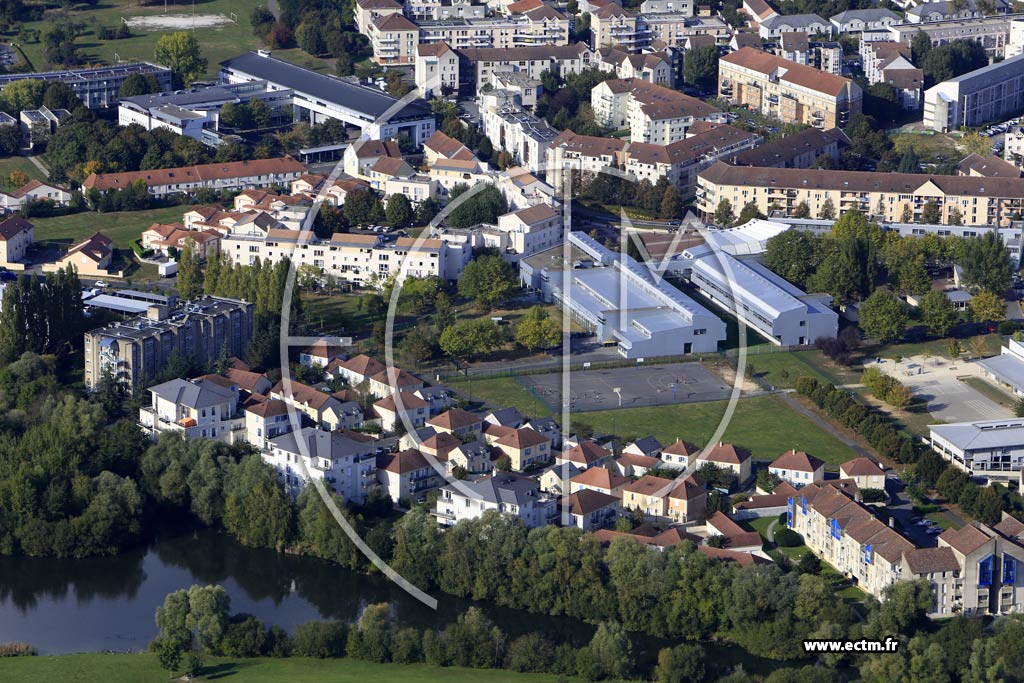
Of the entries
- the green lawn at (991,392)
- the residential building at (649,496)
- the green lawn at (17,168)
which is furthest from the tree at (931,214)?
the green lawn at (17,168)

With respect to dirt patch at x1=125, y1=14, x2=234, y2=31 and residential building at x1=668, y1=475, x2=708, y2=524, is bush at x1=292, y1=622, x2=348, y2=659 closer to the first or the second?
residential building at x1=668, y1=475, x2=708, y2=524

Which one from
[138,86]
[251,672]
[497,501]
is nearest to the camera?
[251,672]

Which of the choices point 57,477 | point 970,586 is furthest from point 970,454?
point 57,477

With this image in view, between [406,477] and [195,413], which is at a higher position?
[195,413]

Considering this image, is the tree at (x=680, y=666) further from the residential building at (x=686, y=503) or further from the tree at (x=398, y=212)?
the tree at (x=398, y=212)

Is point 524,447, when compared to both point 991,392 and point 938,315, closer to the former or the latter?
point 991,392

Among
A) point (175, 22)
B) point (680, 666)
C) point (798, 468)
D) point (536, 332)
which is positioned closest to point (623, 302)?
point (536, 332)
